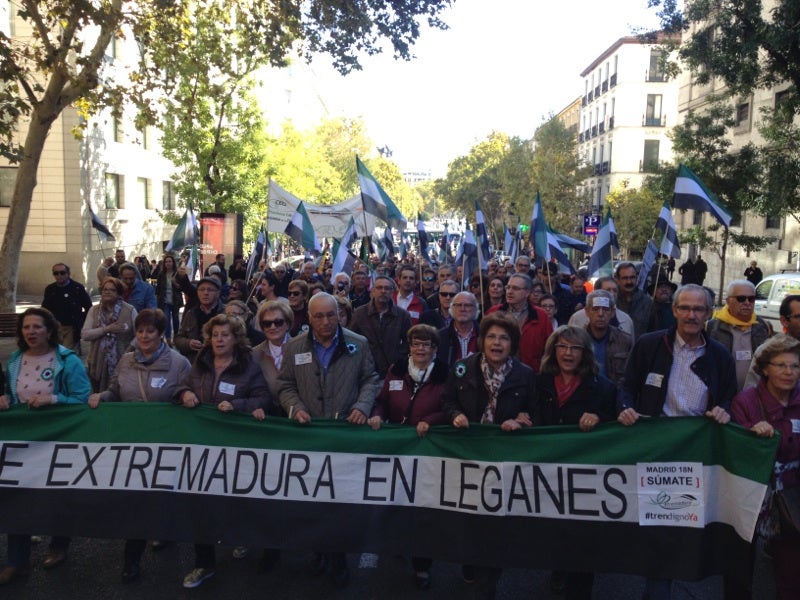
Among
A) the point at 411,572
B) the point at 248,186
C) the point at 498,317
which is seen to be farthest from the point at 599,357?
the point at 248,186

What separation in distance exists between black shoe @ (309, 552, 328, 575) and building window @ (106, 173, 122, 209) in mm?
27167

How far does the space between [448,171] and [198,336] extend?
6746 cm

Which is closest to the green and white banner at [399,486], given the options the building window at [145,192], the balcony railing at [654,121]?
the building window at [145,192]

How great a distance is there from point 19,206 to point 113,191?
643 inches

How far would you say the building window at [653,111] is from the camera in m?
56.7

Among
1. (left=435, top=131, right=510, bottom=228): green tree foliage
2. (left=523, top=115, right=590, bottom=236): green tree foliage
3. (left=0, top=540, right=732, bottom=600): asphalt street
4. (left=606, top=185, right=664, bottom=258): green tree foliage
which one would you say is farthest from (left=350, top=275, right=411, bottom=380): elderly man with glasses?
(left=435, top=131, right=510, bottom=228): green tree foliage

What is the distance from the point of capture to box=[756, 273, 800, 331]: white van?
1318 cm

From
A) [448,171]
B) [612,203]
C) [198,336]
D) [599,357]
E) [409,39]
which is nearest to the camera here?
[599,357]

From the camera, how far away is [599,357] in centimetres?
593

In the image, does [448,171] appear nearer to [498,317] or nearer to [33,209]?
[33,209]

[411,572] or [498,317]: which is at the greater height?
[498,317]

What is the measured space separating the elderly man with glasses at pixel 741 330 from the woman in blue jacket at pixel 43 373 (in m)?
4.79

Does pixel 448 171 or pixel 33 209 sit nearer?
pixel 33 209

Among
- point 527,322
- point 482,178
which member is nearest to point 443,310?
point 527,322
